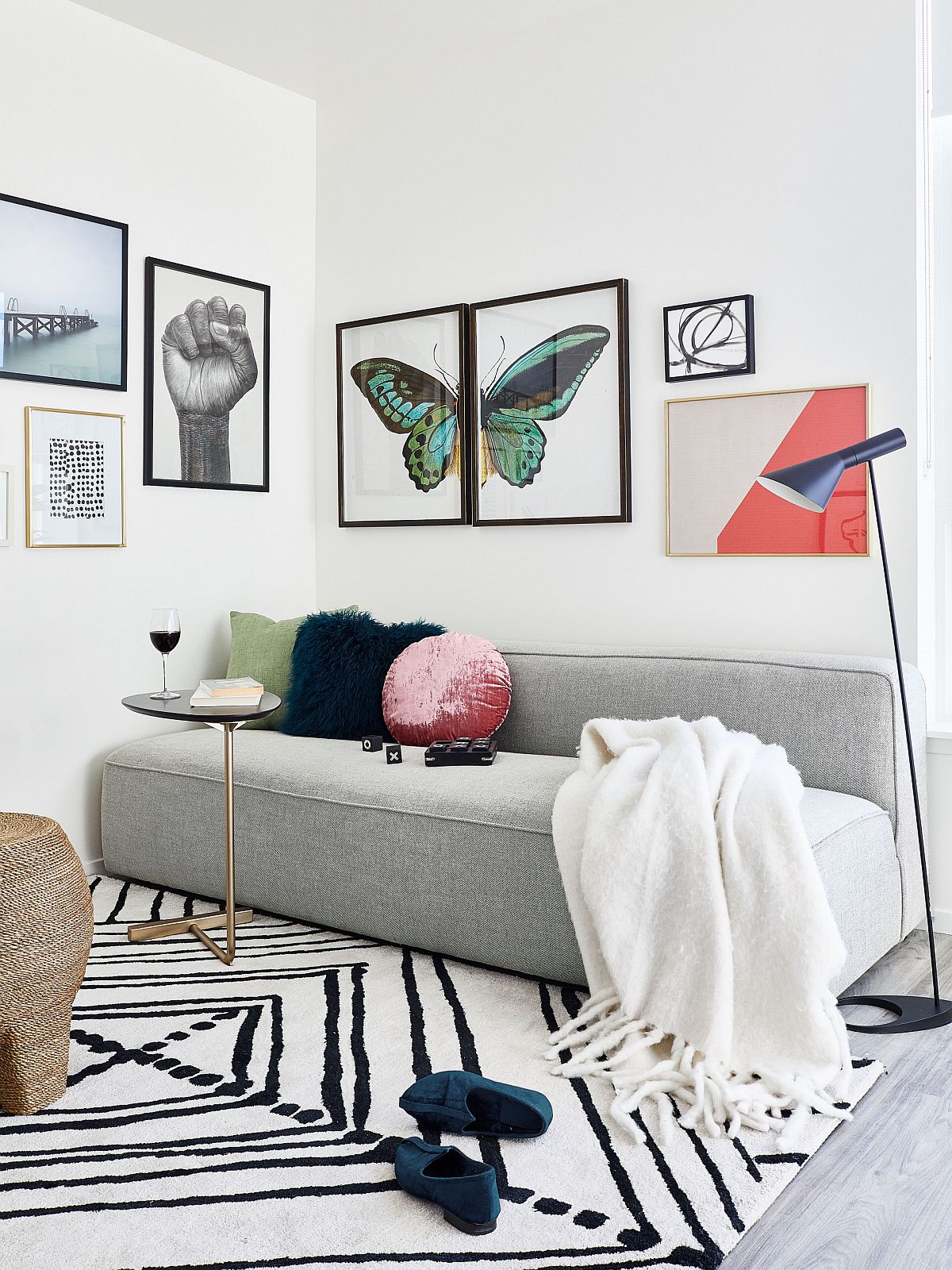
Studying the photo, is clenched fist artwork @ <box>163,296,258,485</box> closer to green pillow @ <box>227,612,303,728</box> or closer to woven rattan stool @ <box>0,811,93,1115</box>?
green pillow @ <box>227,612,303,728</box>

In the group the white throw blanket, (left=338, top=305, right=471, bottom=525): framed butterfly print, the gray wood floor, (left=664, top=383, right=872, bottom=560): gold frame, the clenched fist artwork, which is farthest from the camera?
(left=338, top=305, right=471, bottom=525): framed butterfly print

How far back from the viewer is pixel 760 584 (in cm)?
333

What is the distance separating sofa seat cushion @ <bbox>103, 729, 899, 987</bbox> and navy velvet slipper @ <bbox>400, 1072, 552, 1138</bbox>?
0.61 metres

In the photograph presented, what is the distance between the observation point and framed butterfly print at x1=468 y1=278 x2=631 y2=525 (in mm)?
3574

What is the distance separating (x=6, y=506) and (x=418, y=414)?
1.45 metres

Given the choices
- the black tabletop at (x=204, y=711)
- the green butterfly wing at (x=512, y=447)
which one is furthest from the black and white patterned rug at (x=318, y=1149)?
the green butterfly wing at (x=512, y=447)

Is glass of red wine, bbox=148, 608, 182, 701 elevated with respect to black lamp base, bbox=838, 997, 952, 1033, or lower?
elevated

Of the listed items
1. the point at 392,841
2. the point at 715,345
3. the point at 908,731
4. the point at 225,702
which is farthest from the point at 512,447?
the point at 908,731

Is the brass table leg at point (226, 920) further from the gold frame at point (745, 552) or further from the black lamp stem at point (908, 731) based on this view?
the black lamp stem at point (908, 731)

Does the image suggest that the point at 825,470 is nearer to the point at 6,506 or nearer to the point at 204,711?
the point at 204,711

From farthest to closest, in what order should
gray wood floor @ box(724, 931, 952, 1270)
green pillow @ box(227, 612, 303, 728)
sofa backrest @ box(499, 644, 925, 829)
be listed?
green pillow @ box(227, 612, 303, 728), sofa backrest @ box(499, 644, 925, 829), gray wood floor @ box(724, 931, 952, 1270)

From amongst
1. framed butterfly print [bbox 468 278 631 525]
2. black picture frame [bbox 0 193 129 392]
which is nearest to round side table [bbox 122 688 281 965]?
black picture frame [bbox 0 193 129 392]

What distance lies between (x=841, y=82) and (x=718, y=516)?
1230 millimetres

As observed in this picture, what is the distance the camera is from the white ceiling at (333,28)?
11.6ft
